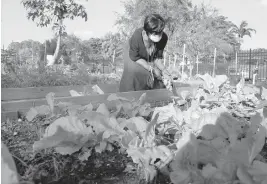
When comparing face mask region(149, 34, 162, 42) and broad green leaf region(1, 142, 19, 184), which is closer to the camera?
broad green leaf region(1, 142, 19, 184)

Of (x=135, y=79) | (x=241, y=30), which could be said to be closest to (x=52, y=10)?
(x=135, y=79)

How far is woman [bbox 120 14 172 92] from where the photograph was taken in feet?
10.0

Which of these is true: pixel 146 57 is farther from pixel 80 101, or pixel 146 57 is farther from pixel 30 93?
pixel 80 101

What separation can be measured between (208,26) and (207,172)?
20.5m

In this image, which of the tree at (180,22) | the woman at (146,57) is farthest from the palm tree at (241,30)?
the woman at (146,57)

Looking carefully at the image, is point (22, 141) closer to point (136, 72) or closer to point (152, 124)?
point (152, 124)

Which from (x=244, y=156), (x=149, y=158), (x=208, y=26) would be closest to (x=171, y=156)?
(x=149, y=158)

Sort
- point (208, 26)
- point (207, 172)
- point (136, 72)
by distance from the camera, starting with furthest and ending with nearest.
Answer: point (208, 26), point (136, 72), point (207, 172)

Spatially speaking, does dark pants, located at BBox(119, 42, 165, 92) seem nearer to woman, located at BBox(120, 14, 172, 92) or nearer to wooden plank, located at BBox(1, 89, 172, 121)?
woman, located at BBox(120, 14, 172, 92)

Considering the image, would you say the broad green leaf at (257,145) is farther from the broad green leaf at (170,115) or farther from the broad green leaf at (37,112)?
the broad green leaf at (37,112)

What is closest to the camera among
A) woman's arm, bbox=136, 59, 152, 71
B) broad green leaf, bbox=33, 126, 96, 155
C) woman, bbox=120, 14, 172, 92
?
broad green leaf, bbox=33, 126, 96, 155

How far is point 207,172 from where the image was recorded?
0.61 metres

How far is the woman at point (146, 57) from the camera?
10.0 feet

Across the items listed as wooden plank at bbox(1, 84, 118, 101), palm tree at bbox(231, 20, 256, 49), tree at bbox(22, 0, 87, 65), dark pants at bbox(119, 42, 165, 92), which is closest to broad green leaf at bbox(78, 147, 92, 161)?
wooden plank at bbox(1, 84, 118, 101)
